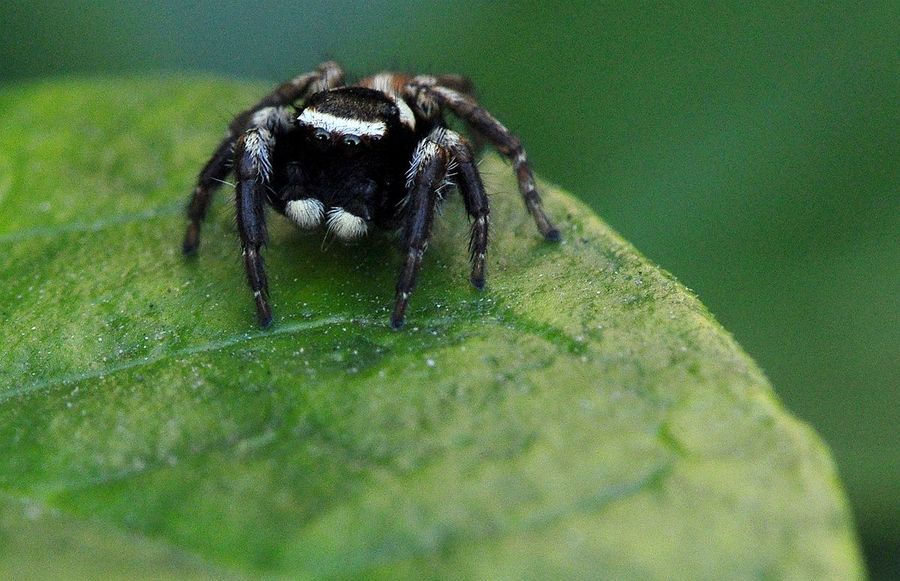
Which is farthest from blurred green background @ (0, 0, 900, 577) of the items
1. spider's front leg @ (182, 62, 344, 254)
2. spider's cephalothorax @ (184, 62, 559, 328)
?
spider's cephalothorax @ (184, 62, 559, 328)

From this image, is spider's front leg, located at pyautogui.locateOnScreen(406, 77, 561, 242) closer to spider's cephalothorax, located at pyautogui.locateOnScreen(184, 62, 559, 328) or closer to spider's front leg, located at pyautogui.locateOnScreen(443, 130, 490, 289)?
spider's cephalothorax, located at pyautogui.locateOnScreen(184, 62, 559, 328)

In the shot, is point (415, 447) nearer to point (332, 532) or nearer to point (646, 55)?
point (332, 532)

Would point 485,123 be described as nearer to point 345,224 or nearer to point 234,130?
point 345,224

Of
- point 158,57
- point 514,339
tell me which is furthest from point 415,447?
point 158,57

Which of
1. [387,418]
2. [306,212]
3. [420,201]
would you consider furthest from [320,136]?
[387,418]

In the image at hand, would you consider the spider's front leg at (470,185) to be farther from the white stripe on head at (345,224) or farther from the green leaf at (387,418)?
the white stripe on head at (345,224)

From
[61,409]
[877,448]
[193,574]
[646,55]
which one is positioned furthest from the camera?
[646,55]

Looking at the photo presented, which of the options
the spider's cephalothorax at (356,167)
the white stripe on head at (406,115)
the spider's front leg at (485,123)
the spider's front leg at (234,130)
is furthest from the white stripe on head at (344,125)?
the spider's front leg at (485,123)
